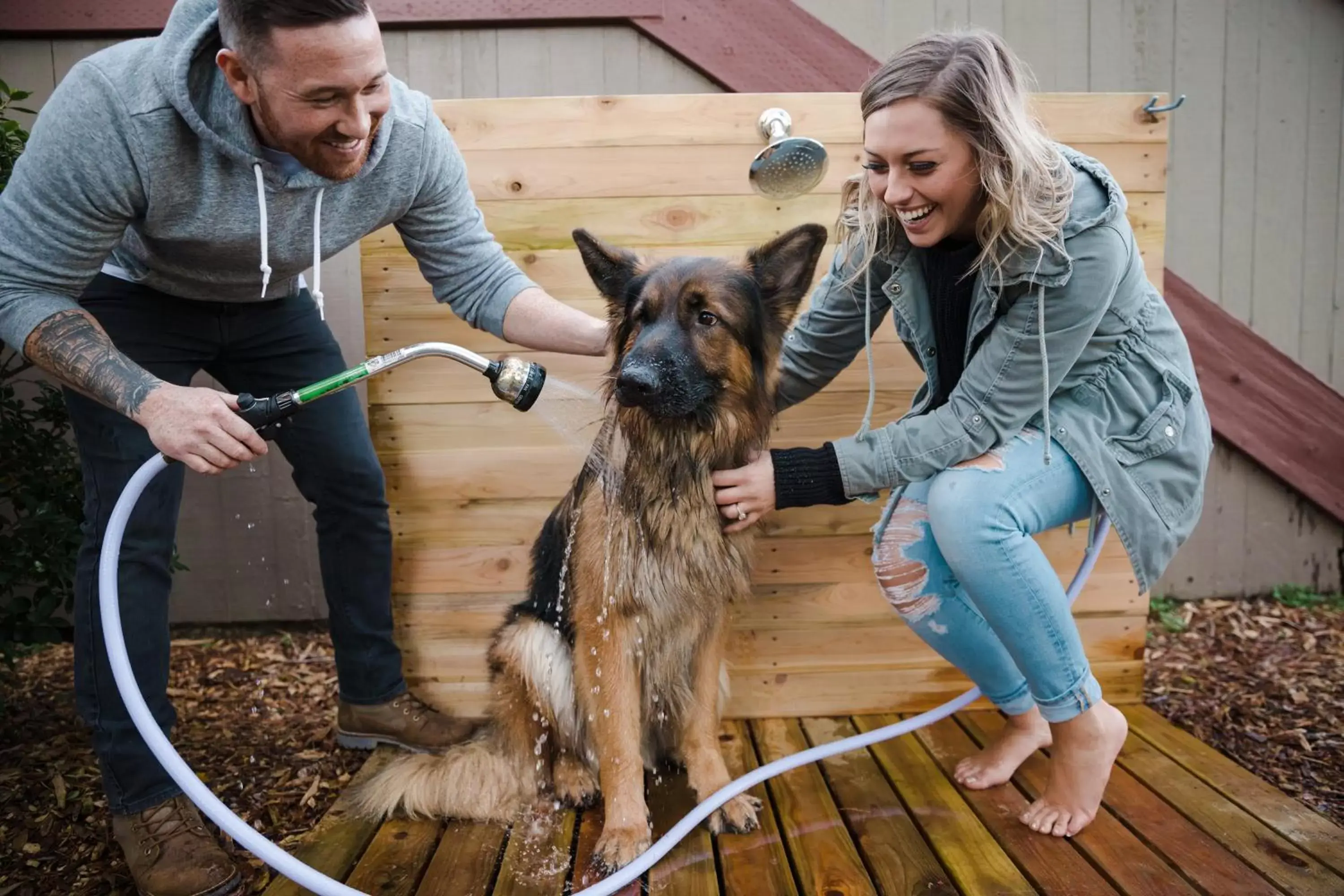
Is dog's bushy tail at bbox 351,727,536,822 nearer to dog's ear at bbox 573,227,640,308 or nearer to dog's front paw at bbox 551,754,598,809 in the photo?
dog's front paw at bbox 551,754,598,809

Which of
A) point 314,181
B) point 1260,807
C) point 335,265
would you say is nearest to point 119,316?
point 314,181

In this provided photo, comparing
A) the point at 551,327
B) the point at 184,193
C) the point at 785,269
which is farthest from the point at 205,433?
the point at 785,269

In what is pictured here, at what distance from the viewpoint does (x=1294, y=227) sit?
384cm

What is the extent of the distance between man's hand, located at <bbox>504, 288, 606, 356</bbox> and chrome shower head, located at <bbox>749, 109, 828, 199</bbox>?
0.61 m

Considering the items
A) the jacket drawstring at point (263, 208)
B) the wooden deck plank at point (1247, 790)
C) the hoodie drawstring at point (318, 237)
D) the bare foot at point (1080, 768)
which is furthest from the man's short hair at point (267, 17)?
Answer: the wooden deck plank at point (1247, 790)

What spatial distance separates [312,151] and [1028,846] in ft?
7.04

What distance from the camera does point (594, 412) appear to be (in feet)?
8.31

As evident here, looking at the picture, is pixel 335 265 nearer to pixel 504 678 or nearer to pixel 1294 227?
pixel 504 678

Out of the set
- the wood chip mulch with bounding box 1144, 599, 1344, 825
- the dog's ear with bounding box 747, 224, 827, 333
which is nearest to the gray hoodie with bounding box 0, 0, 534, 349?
the dog's ear with bounding box 747, 224, 827, 333

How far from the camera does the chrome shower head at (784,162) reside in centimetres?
247

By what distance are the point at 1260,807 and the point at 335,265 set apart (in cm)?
335

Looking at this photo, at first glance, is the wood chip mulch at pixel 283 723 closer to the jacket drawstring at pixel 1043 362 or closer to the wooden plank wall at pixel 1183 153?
the wooden plank wall at pixel 1183 153

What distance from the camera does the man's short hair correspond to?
1.76m

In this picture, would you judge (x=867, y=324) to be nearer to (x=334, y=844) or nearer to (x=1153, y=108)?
(x=1153, y=108)
